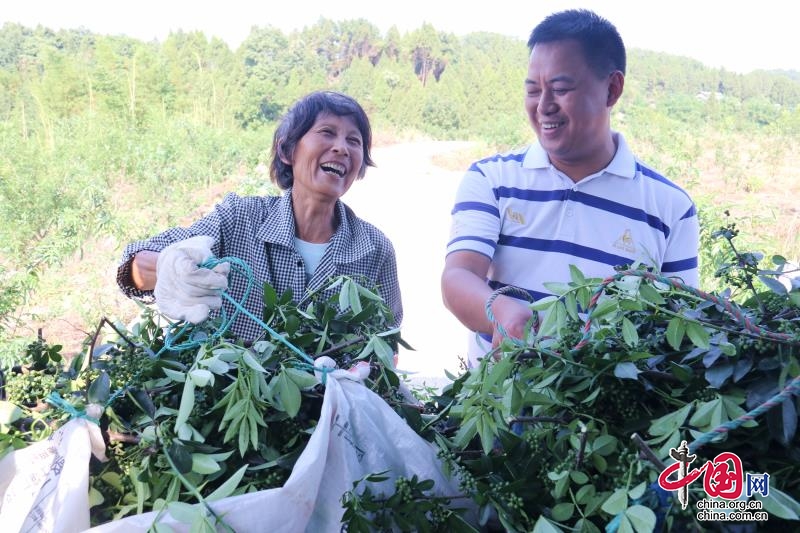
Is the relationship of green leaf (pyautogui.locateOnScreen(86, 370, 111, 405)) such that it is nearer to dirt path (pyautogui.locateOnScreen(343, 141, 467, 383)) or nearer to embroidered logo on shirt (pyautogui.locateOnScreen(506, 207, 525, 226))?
embroidered logo on shirt (pyautogui.locateOnScreen(506, 207, 525, 226))

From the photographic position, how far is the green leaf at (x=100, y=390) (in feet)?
3.17

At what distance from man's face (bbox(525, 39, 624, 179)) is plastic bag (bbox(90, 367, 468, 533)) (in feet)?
2.92

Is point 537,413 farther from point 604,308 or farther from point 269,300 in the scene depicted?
point 269,300

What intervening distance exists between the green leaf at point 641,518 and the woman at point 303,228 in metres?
0.97

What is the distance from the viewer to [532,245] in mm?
1685

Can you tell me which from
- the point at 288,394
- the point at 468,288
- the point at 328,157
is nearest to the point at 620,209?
the point at 468,288

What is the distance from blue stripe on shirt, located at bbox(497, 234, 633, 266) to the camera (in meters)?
1.67

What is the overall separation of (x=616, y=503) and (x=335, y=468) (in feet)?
1.15

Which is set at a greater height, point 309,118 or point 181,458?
point 309,118

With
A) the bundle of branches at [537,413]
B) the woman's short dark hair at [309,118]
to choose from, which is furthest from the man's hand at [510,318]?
the woman's short dark hair at [309,118]

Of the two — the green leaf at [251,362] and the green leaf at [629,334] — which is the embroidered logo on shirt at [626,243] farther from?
the green leaf at [251,362]

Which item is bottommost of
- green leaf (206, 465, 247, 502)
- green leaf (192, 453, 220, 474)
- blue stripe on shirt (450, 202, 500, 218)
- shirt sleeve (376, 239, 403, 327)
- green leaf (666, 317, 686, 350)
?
shirt sleeve (376, 239, 403, 327)

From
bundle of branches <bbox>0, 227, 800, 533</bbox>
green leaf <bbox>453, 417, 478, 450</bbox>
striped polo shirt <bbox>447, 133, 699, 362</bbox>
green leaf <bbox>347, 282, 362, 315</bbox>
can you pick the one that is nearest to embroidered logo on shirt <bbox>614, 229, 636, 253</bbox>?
striped polo shirt <bbox>447, 133, 699, 362</bbox>

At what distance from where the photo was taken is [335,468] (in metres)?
0.93
